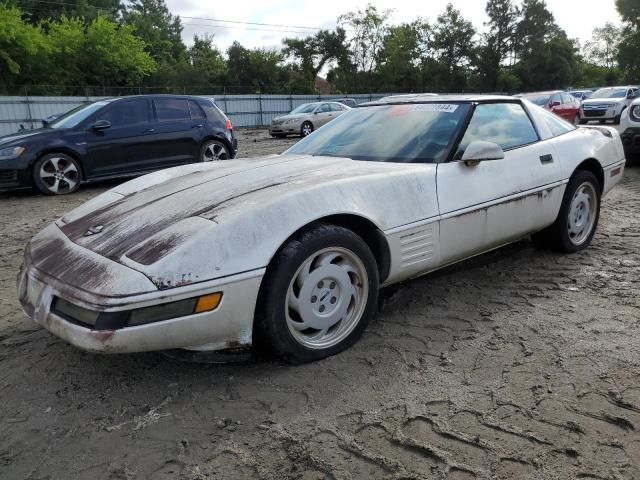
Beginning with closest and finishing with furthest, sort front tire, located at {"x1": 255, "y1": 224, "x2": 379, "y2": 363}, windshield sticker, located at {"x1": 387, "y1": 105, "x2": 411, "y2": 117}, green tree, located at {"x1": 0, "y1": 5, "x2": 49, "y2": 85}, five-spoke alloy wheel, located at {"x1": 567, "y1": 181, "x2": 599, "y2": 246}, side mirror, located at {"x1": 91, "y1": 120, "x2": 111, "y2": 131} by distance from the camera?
front tire, located at {"x1": 255, "y1": 224, "x2": 379, "y2": 363}
windshield sticker, located at {"x1": 387, "y1": 105, "x2": 411, "y2": 117}
five-spoke alloy wheel, located at {"x1": 567, "y1": 181, "x2": 599, "y2": 246}
side mirror, located at {"x1": 91, "y1": 120, "x2": 111, "y2": 131}
green tree, located at {"x1": 0, "y1": 5, "x2": 49, "y2": 85}

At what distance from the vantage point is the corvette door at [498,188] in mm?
3113

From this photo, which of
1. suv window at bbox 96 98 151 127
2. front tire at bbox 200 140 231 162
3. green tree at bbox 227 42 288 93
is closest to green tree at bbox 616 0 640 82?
green tree at bbox 227 42 288 93

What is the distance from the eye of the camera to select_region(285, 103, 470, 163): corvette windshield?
3.28 metres

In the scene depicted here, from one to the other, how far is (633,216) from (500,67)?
5327 centimetres

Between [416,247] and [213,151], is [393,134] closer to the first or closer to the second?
[416,247]

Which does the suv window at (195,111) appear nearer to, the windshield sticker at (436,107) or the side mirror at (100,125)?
the side mirror at (100,125)

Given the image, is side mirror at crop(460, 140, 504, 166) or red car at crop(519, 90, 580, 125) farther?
red car at crop(519, 90, 580, 125)

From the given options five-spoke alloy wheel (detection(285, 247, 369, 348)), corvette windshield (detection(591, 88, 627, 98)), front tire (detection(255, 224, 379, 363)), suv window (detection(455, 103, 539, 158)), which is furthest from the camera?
corvette windshield (detection(591, 88, 627, 98))

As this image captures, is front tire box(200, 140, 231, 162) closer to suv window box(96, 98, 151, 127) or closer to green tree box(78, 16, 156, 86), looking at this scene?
suv window box(96, 98, 151, 127)

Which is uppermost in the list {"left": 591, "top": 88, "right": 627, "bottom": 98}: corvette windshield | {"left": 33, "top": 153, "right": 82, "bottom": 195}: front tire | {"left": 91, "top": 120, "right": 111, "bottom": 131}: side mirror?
{"left": 591, "top": 88, "right": 627, "bottom": 98}: corvette windshield

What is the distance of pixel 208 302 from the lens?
2191 mm

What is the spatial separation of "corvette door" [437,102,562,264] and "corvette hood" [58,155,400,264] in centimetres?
56

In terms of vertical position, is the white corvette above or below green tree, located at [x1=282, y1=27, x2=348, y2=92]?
below

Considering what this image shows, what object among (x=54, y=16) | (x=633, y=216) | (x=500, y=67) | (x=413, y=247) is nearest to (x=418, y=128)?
(x=413, y=247)
